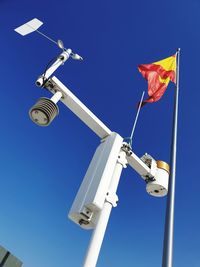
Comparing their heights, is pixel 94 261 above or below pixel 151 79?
below

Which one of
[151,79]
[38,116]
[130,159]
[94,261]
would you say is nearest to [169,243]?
[94,261]

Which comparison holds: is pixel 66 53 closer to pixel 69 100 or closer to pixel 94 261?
pixel 69 100

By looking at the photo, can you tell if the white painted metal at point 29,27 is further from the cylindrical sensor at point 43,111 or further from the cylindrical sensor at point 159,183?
the cylindrical sensor at point 159,183

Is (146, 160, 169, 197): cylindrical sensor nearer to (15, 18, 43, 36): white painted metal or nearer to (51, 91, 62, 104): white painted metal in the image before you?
(51, 91, 62, 104): white painted metal

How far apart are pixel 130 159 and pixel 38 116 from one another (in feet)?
→ 6.69

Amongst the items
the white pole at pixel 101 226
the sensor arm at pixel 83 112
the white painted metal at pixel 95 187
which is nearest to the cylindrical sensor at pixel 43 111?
the sensor arm at pixel 83 112

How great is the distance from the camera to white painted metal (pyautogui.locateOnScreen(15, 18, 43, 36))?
629 cm

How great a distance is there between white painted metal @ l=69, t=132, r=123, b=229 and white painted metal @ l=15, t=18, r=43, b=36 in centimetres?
335

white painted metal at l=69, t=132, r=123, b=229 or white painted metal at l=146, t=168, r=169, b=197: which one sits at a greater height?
white painted metal at l=146, t=168, r=169, b=197

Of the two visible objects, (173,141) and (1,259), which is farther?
(173,141)

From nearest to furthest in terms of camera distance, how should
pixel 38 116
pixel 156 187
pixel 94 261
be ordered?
pixel 94 261, pixel 38 116, pixel 156 187

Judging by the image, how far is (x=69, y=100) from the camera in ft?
17.4

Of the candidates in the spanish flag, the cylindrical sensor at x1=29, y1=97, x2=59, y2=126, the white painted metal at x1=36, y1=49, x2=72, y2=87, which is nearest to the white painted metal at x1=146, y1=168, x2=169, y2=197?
the cylindrical sensor at x1=29, y1=97, x2=59, y2=126

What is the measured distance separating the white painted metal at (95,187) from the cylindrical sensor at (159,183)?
135 cm
